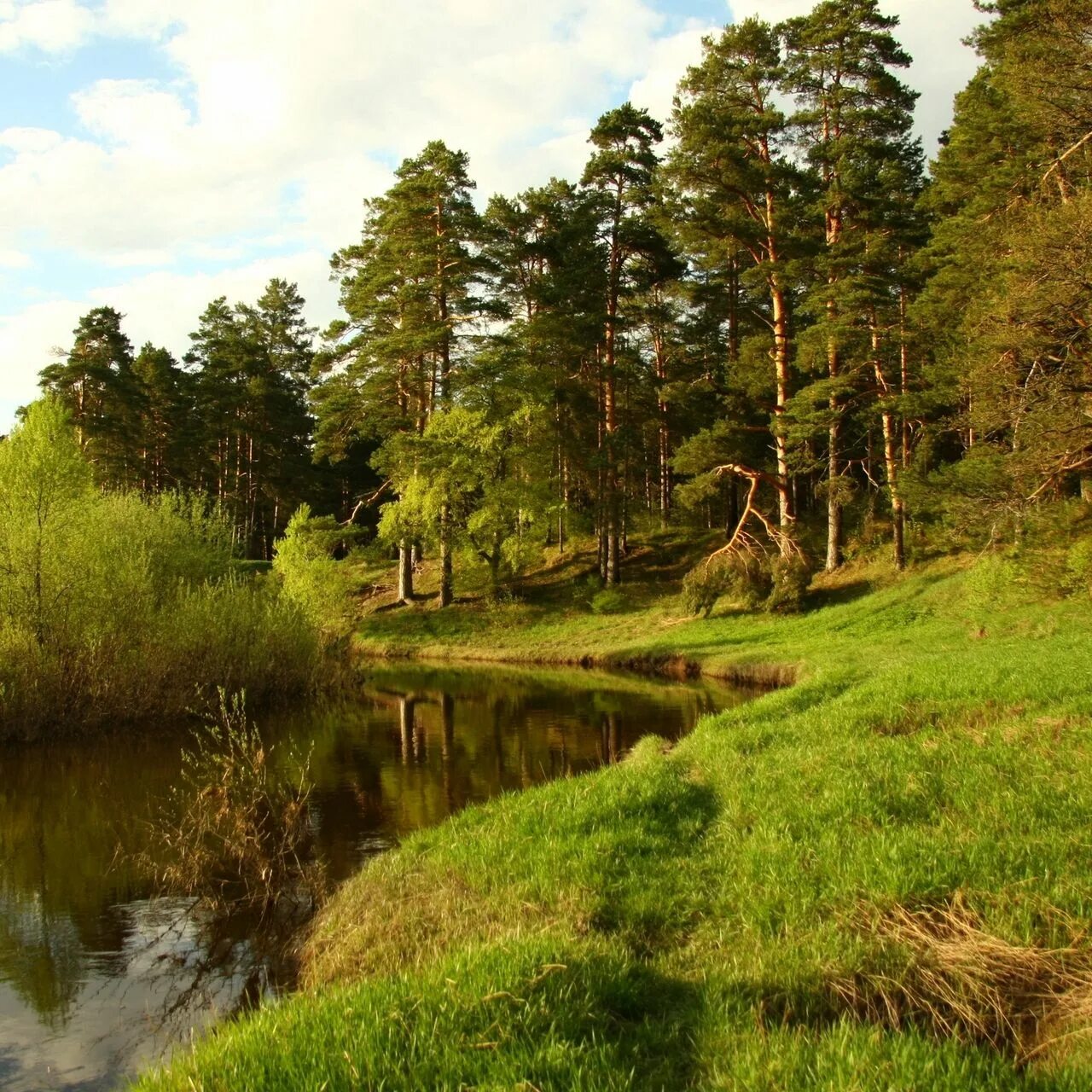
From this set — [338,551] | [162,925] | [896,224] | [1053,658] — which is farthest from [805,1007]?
[338,551]

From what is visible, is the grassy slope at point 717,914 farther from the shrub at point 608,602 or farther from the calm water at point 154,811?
the shrub at point 608,602

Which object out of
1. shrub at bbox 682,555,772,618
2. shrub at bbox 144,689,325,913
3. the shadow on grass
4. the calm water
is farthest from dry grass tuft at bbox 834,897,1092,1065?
A: shrub at bbox 682,555,772,618

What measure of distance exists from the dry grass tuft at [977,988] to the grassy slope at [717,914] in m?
0.04

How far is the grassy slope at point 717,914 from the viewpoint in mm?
4305

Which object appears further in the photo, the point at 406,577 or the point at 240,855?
the point at 406,577

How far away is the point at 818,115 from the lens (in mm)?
34844

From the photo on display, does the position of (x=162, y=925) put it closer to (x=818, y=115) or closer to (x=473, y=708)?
(x=473, y=708)

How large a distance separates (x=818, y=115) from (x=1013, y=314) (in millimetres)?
17274

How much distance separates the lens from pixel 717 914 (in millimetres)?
6641

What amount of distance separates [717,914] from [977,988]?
187 centimetres

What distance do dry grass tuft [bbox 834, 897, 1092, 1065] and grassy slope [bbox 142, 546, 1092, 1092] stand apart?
0.04 metres

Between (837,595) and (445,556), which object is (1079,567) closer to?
(837,595)

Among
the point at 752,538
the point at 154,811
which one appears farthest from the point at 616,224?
the point at 154,811

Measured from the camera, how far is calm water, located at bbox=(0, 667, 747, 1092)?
7422 millimetres
